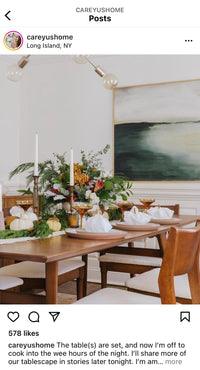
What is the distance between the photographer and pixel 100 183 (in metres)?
2.38

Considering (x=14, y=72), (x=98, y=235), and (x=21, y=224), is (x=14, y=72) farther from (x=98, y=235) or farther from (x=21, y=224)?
(x=98, y=235)

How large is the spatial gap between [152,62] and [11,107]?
175 cm

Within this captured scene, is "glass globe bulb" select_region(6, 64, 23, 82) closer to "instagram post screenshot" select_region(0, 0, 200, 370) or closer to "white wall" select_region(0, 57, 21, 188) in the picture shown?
"instagram post screenshot" select_region(0, 0, 200, 370)

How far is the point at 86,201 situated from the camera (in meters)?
2.39

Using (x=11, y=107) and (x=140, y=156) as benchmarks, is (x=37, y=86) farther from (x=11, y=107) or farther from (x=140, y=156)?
(x=140, y=156)

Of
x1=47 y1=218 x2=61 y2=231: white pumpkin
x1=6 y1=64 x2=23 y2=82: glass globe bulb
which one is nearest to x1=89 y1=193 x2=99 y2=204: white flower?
x1=47 y1=218 x2=61 y2=231: white pumpkin

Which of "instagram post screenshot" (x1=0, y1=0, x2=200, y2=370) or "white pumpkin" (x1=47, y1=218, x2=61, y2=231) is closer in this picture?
"instagram post screenshot" (x1=0, y1=0, x2=200, y2=370)

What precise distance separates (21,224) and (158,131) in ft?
8.21

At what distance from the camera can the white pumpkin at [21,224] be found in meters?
1.93

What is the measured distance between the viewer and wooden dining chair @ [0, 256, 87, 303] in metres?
2.42
